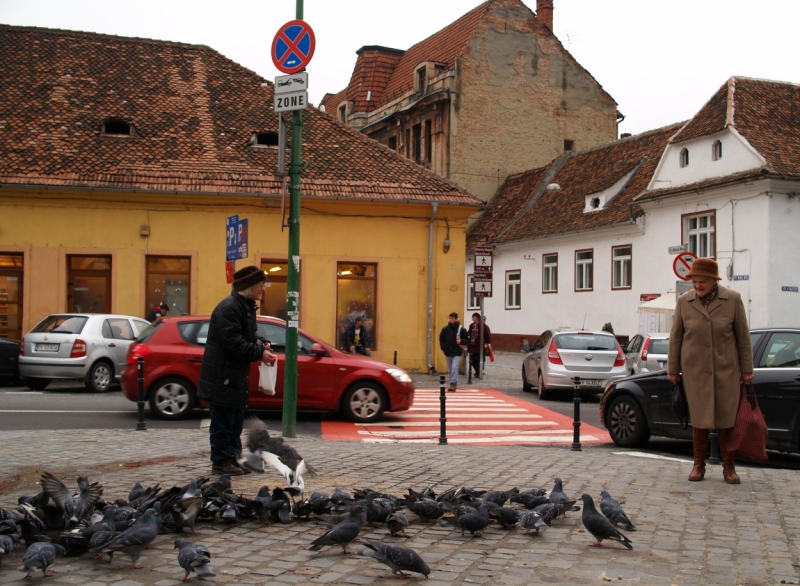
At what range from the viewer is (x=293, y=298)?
11398 millimetres

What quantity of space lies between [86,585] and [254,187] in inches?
776

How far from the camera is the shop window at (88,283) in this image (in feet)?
78.1

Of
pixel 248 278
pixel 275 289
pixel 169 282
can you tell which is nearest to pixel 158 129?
pixel 169 282

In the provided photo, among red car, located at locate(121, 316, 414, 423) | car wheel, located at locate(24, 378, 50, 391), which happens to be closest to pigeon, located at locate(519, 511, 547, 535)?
red car, located at locate(121, 316, 414, 423)

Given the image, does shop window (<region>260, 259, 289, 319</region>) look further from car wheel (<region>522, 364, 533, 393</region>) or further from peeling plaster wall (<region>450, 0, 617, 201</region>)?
peeling plaster wall (<region>450, 0, 617, 201</region>)

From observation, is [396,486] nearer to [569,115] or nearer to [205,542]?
[205,542]

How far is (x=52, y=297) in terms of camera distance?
2345 cm

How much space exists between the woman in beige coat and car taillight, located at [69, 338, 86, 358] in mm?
13665

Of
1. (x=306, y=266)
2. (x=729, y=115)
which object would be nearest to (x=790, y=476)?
(x=306, y=266)

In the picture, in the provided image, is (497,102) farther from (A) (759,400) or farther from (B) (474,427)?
(A) (759,400)

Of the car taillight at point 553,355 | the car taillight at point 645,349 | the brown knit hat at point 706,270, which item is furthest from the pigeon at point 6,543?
the car taillight at point 645,349

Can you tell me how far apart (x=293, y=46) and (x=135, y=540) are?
7816 mm

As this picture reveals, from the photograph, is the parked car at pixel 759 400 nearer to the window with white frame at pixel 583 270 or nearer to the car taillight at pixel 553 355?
the car taillight at pixel 553 355

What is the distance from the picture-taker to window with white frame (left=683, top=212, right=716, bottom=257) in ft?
102
